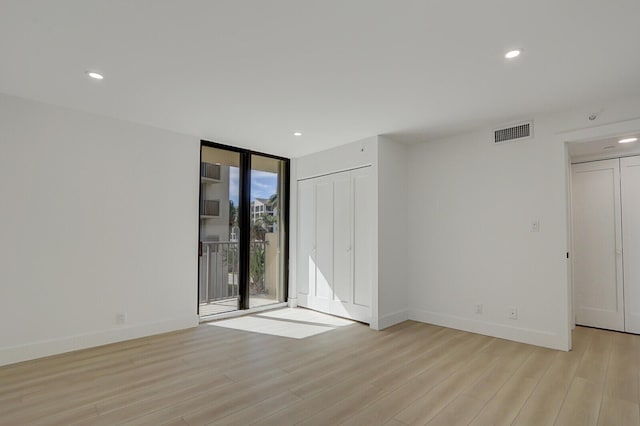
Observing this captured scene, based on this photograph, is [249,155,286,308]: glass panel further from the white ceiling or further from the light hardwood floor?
the white ceiling

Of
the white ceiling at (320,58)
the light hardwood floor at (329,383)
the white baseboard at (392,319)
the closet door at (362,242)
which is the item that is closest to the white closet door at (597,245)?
the light hardwood floor at (329,383)

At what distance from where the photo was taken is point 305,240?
5398 mm

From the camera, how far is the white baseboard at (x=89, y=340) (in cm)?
308

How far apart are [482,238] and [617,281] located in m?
1.81

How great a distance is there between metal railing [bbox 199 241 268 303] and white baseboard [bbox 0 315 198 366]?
0.49 m

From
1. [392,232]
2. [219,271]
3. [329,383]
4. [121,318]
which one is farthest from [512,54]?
[121,318]

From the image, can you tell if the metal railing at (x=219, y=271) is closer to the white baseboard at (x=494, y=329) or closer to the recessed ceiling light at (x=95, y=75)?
the recessed ceiling light at (x=95, y=75)

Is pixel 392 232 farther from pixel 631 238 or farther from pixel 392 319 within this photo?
pixel 631 238

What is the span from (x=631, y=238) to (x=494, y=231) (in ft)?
5.71

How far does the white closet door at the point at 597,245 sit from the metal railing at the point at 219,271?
477 cm

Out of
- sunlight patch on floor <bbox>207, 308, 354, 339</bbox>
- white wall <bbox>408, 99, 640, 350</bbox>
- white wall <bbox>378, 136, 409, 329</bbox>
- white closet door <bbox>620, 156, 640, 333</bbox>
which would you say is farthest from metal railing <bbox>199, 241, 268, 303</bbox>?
white closet door <bbox>620, 156, 640, 333</bbox>

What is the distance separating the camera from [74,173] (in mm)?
3475

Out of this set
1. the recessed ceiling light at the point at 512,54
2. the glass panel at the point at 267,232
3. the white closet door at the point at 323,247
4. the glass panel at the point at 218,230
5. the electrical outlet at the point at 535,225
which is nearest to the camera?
the recessed ceiling light at the point at 512,54

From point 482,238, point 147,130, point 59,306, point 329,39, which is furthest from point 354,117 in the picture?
point 59,306
